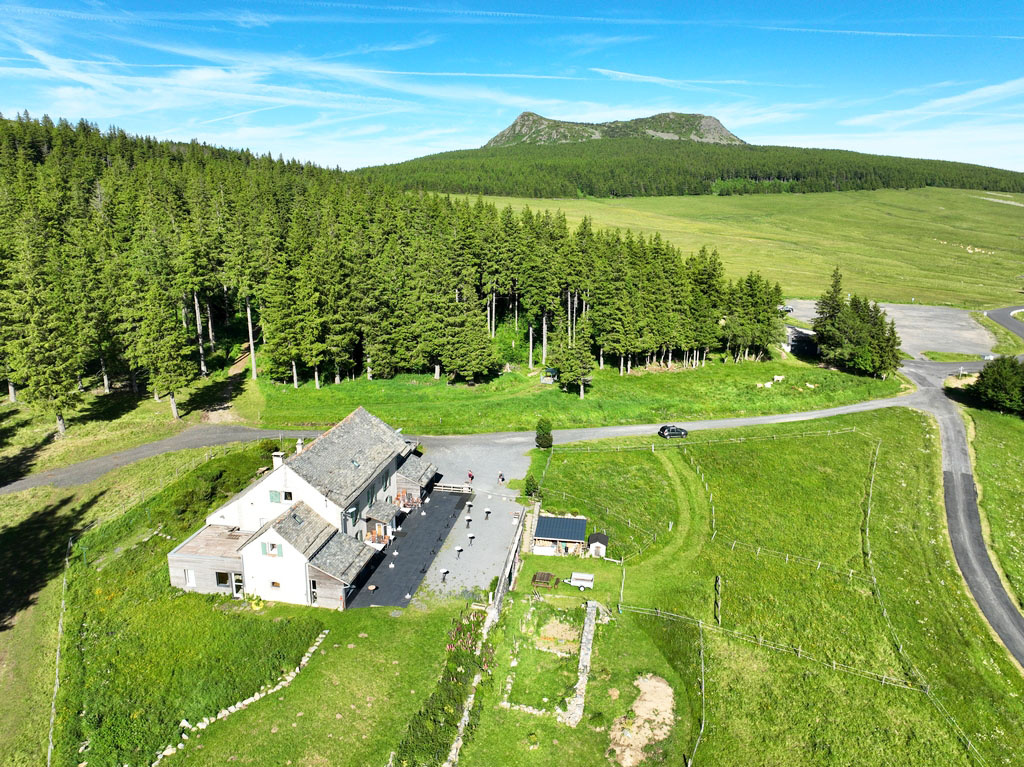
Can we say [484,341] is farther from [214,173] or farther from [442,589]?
[214,173]

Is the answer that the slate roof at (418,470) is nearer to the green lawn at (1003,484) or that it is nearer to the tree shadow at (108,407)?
the tree shadow at (108,407)

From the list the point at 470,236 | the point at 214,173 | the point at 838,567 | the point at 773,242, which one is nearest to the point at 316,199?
the point at 214,173

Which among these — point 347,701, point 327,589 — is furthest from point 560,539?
point 347,701

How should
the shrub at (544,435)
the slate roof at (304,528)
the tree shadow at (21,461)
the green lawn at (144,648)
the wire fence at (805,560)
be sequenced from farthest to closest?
1. the shrub at (544,435)
2. the tree shadow at (21,461)
3. the wire fence at (805,560)
4. the slate roof at (304,528)
5. the green lawn at (144,648)

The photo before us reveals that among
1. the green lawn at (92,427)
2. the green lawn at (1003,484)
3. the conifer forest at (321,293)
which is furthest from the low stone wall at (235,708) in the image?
the green lawn at (1003,484)

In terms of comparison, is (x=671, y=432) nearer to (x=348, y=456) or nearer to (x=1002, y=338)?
(x=348, y=456)

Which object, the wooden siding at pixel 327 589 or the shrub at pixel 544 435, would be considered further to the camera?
the shrub at pixel 544 435

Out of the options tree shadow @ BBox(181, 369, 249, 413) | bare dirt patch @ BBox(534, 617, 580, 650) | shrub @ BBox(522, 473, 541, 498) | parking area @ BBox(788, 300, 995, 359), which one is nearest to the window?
bare dirt patch @ BBox(534, 617, 580, 650)
